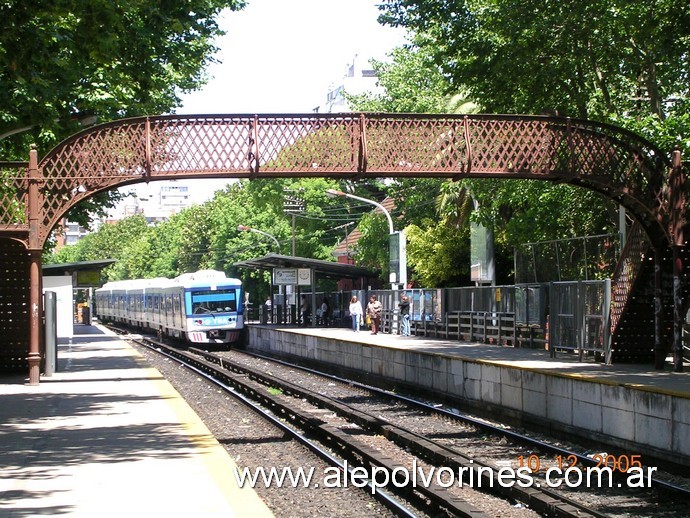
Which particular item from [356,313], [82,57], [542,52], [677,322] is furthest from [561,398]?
[356,313]

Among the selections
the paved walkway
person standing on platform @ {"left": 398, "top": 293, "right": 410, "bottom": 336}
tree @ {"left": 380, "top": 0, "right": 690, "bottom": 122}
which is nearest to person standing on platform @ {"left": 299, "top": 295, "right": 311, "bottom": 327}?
person standing on platform @ {"left": 398, "top": 293, "right": 410, "bottom": 336}

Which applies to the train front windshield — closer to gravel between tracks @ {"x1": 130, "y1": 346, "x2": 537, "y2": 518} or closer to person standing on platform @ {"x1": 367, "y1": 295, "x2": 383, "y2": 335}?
person standing on platform @ {"x1": 367, "y1": 295, "x2": 383, "y2": 335}

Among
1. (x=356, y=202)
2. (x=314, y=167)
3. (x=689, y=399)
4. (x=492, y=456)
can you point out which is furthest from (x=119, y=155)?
(x=356, y=202)

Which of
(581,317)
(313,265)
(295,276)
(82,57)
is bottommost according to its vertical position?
(581,317)

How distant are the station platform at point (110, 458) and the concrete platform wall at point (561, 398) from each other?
16.4 feet

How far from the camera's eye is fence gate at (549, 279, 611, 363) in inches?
880

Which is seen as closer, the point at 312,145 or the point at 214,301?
the point at 312,145

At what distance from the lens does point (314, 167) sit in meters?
22.0

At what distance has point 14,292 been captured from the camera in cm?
2575

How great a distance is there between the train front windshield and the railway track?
22194 mm

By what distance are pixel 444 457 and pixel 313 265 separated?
33.3 metres

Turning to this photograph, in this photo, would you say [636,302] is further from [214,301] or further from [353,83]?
[353,83]

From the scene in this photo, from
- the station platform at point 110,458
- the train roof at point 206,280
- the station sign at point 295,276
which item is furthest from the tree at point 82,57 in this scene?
the station sign at point 295,276

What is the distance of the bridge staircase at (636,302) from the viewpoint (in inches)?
854
